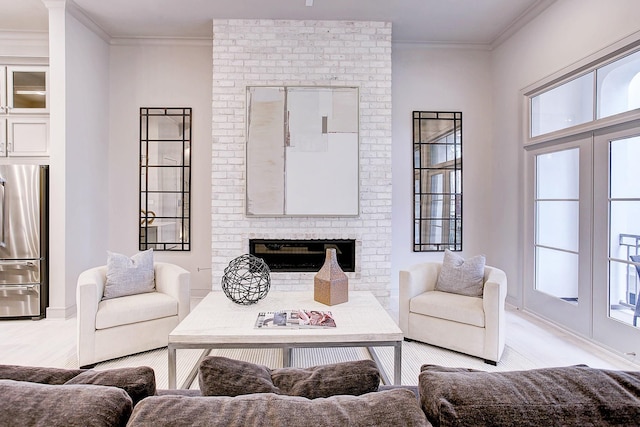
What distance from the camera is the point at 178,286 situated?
3000 millimetres

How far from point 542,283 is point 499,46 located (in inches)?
A: 114

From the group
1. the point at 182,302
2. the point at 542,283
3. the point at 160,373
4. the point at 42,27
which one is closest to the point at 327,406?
the point at 160,373

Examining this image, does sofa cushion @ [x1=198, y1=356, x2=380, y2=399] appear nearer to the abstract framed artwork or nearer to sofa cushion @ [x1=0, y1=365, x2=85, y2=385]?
sofa cushion @ [x1=0, y1=365, x2=85, y2=385]

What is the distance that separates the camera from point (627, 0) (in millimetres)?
2805

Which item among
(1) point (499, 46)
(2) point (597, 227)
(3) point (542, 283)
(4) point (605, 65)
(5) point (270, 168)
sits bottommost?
(3) point (542, 283)

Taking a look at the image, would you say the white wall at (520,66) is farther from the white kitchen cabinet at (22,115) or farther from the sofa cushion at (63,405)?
the white kitchen cabinet at (22,115)

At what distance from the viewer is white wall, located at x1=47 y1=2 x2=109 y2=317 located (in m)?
3.82

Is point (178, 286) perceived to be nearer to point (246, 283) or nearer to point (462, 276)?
point (246, 283)

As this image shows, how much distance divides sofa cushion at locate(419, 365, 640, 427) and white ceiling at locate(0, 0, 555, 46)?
390 centimetres

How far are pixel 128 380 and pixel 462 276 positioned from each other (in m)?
2.76

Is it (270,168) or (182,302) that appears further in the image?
(270,168)

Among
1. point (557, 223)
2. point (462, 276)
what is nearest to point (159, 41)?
point (462, 276)

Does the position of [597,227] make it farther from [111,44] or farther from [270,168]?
[111,44]

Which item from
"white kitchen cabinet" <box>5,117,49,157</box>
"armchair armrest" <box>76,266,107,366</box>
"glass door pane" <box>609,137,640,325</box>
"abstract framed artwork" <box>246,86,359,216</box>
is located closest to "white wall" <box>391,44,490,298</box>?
"abstract framed artwork" <box>246,86,359,216</box>
